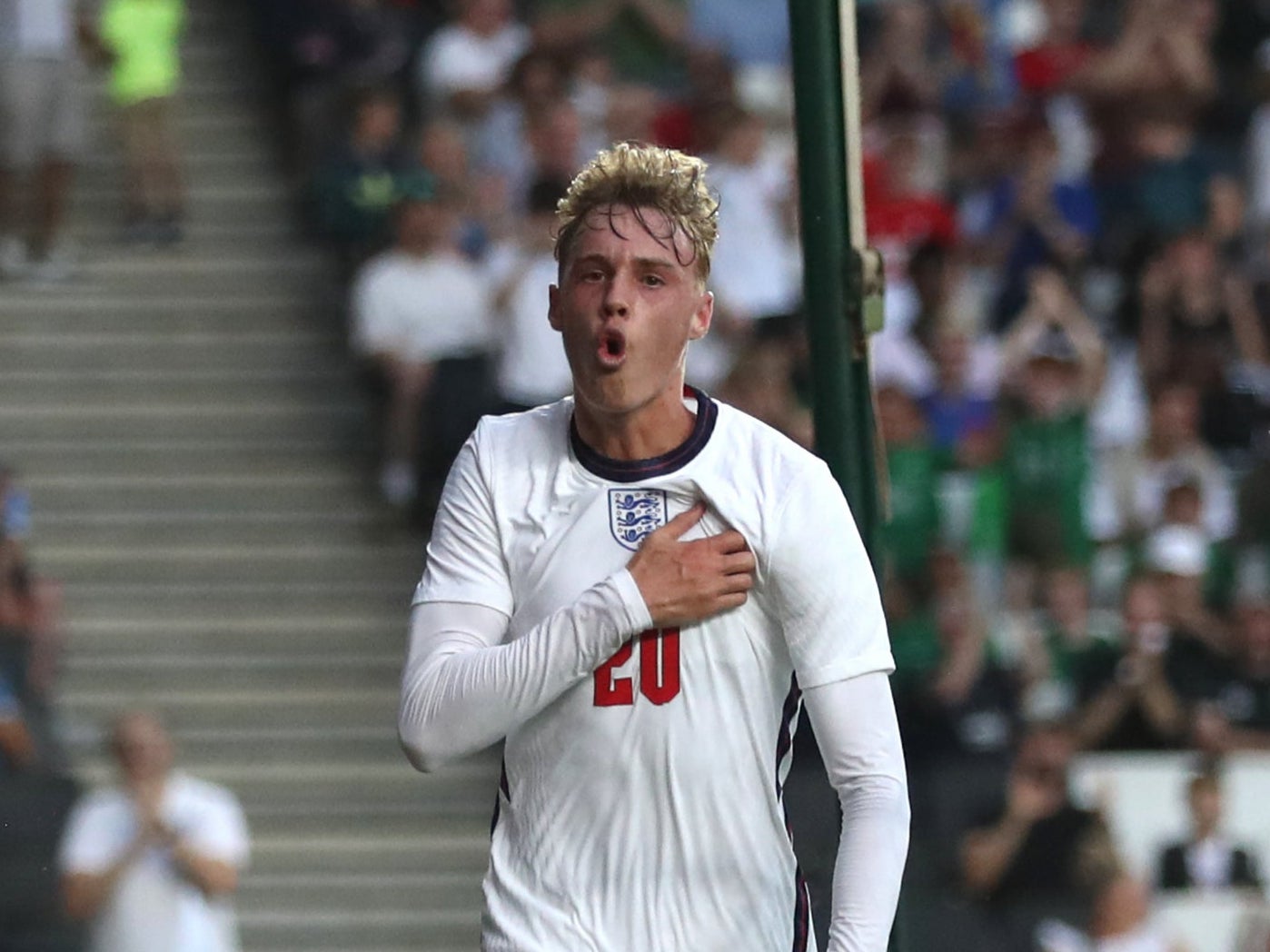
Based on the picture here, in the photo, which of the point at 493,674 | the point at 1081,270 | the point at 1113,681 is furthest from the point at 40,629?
the point at 493,674

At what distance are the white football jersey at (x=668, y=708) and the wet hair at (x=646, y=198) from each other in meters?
0.30

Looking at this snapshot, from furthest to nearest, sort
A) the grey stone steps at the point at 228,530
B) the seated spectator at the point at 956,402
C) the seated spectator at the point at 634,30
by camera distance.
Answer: the seated spectator at the point at 634,30 → the grey stone steps at the point at 228,530 → the seated spectator at the point at 956,402

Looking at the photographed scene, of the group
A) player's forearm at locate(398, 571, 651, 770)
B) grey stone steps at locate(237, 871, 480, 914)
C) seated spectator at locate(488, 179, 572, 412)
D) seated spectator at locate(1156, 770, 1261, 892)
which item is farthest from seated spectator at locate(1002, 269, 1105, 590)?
player's forearm at locate(398, 571, 651, 770)

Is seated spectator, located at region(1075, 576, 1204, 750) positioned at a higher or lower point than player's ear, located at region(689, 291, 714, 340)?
lower

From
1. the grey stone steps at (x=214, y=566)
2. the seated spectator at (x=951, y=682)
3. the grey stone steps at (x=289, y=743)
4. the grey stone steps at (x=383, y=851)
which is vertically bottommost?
the grey stone steps at (x=383, y=851)

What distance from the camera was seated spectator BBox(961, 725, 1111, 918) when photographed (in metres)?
8.70

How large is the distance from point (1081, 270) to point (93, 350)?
177 inches

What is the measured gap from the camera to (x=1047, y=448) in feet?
33.7

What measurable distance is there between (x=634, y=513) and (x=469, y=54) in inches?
330

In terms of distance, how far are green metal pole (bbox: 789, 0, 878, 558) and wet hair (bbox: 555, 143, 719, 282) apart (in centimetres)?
108

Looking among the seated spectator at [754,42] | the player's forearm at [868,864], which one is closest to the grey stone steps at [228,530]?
the seated spectator at [754,42]

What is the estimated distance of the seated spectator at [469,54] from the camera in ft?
38.7

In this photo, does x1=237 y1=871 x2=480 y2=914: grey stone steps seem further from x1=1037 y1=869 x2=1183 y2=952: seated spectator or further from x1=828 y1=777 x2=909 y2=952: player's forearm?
x1=828 y1=777 x2=909 y2=952: player's forearm

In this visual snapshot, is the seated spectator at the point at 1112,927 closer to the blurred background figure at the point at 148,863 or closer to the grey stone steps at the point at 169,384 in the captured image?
the blurred background figure at the point at 148,863
